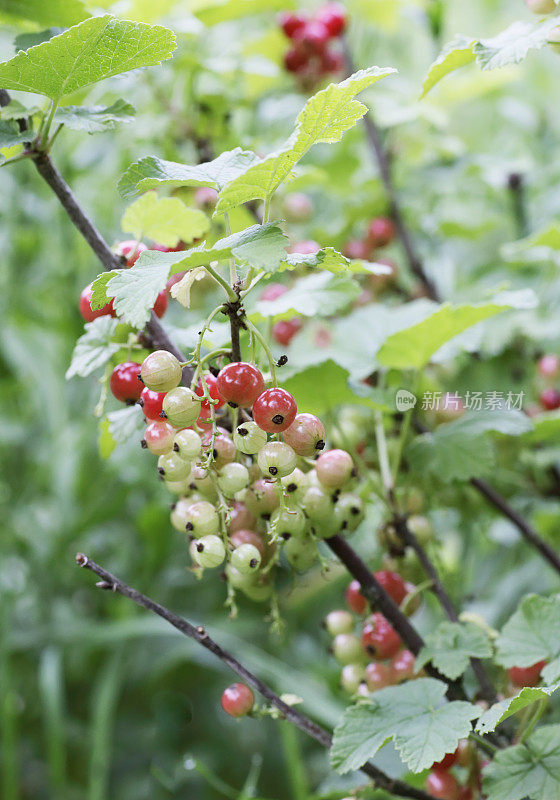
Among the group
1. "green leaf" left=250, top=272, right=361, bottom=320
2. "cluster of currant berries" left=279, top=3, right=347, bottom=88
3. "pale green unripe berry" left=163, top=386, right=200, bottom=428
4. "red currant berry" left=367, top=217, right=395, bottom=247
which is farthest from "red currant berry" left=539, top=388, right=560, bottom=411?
"pale green unripe berry" left=163, top=386, right=200, bottom=428

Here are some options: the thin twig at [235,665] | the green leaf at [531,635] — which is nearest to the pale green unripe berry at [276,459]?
the thin twig at [235,665]

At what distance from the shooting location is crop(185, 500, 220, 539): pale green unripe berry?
44cm

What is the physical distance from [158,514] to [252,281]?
0.63 meters

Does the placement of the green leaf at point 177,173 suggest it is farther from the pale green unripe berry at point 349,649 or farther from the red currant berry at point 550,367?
the red currant berry at point 550,367

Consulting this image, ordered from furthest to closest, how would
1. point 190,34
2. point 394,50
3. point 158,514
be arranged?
point 394,50, point 158,514, point 190,34

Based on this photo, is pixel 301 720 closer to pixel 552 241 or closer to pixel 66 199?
pixel 66 199

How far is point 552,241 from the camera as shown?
0.75 m

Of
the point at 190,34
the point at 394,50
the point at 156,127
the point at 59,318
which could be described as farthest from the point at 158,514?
the point at 394,50

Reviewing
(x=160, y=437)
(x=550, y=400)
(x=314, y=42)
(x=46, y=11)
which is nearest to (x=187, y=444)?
(x=160, y=437)

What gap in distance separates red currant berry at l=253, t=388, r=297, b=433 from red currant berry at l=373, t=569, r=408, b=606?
0.74 feet

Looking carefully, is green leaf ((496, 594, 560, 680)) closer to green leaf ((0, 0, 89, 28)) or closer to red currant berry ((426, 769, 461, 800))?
red currant berry ((426, 769, 461, 800))

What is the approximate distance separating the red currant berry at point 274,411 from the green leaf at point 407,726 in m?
0.19

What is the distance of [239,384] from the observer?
1.30 ft

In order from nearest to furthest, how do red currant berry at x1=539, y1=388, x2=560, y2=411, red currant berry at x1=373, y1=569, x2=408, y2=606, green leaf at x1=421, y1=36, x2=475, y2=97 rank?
green leaf at x1=421, y1=36, x2=475, y2=97, red currant berry at x1=373, y1=569, x2=408, y2=606, red currant berry at x1=539, y1=388, x2=560, y2=411
